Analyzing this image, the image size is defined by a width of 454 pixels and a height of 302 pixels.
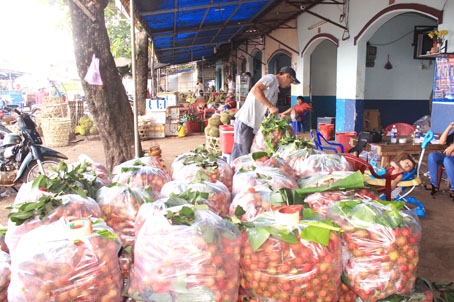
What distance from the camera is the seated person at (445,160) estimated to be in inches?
202

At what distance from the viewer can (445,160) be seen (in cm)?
517

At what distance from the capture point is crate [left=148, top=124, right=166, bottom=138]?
1180 cm

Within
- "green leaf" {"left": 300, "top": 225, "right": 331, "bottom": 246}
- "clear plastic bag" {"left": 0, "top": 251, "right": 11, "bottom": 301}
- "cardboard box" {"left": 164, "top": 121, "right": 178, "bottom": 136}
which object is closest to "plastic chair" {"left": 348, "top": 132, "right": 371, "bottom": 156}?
"green leaf" {"left": 300, "top": 225, "right": 331, "bottom": 246}

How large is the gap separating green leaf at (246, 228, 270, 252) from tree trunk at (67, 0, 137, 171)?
366 centimetres

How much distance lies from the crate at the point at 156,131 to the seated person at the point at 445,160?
808 cm

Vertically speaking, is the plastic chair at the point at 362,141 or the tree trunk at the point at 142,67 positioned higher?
the tree trunk at the point at 142,67

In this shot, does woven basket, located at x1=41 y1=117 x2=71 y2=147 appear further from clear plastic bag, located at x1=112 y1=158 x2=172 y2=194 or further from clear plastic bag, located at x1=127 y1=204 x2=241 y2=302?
clear plastic bag, located at x1=127 y1=204 x2=241 y2=302

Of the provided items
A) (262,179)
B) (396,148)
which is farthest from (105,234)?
(396,148)

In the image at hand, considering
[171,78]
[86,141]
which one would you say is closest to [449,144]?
[86,141]

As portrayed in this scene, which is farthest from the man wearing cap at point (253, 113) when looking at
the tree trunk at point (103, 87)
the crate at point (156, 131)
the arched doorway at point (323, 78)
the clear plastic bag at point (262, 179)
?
the arched doorway at point (323, 78)

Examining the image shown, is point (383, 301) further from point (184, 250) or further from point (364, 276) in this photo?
point (184, 250)

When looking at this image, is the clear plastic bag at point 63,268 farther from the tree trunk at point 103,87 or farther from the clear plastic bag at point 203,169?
the tree trunk at point 103,87

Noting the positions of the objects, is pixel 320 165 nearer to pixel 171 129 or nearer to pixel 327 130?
pixel 327 130

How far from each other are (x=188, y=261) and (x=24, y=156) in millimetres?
5382
